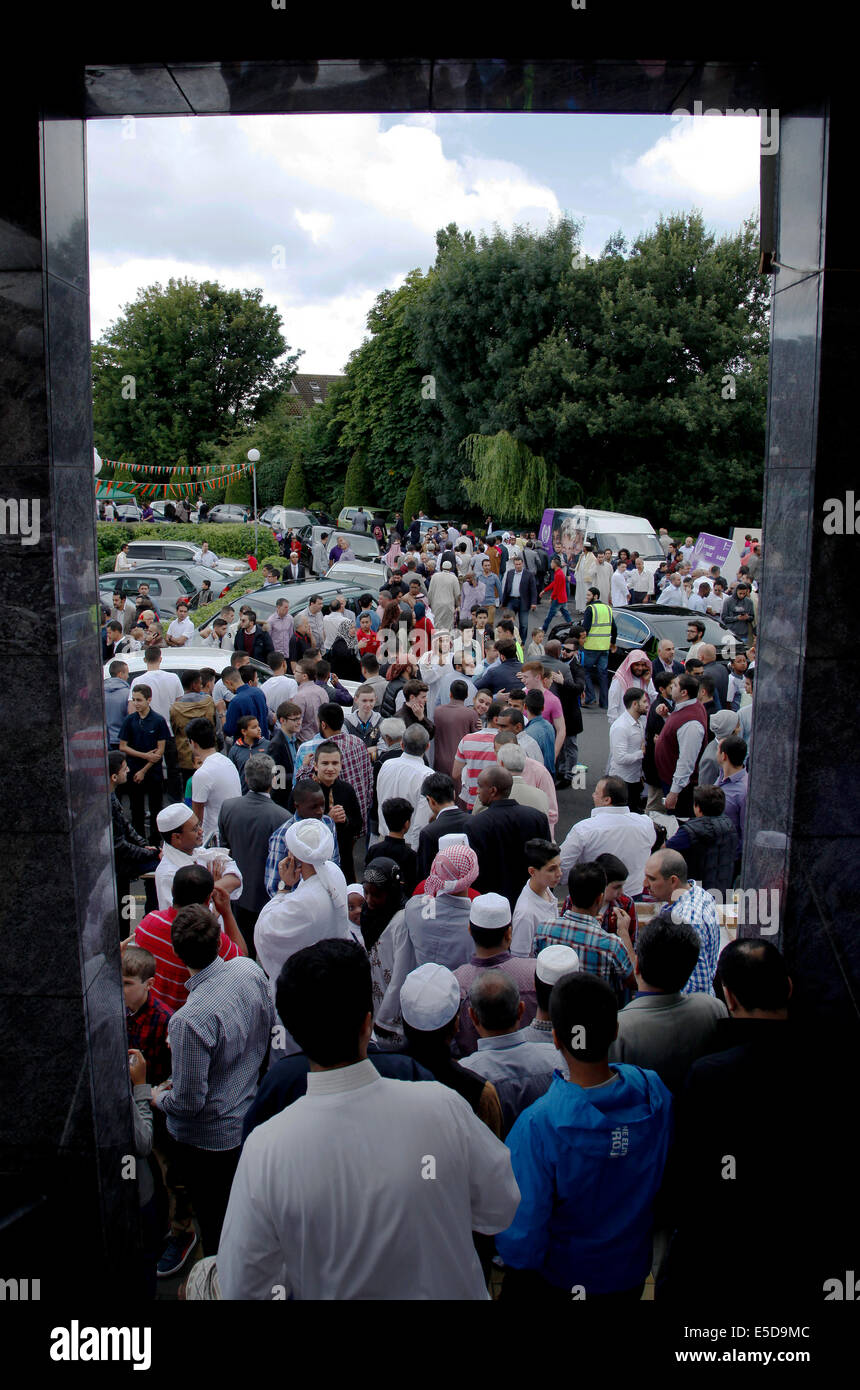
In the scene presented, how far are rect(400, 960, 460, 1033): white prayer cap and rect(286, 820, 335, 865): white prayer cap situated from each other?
4.74 feet

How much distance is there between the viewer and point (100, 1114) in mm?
3656

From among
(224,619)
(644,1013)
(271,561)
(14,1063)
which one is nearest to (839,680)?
(644,1013)

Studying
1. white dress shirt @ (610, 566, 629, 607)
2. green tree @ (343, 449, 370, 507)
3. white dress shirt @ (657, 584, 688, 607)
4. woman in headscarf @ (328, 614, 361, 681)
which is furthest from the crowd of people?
green tree @ (343, 449, 370, 507)

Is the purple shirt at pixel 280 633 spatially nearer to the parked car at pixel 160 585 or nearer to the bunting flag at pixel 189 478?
the parked car at pixel 160 585

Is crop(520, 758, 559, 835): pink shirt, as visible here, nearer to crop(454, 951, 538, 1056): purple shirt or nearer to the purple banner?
crop(454, 951, 538, 1056): purple shirt

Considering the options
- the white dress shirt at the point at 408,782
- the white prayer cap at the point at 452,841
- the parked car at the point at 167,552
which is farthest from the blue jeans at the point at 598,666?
the parked car at the point at 167,552

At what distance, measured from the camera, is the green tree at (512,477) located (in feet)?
112

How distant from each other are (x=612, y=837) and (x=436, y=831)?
3.35 feet

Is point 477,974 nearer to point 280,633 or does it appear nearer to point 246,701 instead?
point 246,701

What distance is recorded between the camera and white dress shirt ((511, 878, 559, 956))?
198 inches

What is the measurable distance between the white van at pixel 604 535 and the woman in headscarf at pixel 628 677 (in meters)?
15.5

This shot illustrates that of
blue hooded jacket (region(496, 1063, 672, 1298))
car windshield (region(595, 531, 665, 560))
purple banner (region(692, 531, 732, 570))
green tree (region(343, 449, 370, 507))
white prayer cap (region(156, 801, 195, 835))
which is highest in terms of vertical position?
green tree (region(343, 449, 370, 507))
